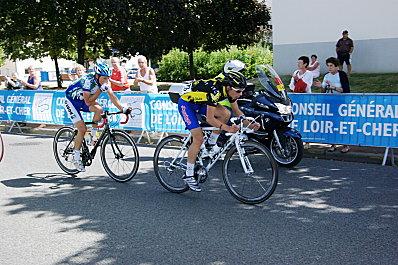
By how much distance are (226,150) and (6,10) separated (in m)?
20.2

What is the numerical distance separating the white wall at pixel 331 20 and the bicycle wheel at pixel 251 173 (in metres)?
15.1

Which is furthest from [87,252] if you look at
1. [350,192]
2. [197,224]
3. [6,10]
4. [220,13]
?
[220,13]

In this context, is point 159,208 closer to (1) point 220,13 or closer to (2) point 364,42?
(2) point 364,42

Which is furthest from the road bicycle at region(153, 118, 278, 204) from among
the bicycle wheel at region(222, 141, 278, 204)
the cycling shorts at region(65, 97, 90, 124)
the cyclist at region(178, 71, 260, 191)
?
the cycling shorts at region(65, 97, 90, 124)

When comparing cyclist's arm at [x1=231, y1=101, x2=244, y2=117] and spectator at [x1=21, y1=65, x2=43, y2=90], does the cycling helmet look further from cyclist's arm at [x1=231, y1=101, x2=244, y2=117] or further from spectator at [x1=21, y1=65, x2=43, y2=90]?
spectator at [x1=21, y1=65, x2=43, y2=90]

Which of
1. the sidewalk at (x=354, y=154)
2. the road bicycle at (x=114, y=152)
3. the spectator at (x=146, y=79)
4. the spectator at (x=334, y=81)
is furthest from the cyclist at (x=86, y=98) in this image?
the spectator at (x=334, y=81)

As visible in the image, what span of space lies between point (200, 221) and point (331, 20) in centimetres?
1671

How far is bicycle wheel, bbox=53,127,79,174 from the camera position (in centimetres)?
810

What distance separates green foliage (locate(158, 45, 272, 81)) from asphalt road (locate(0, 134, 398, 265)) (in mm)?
27443

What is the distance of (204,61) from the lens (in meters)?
35.6

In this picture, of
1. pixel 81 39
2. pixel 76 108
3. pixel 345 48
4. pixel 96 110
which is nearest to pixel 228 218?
pixel 96 110

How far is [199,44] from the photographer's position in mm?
28797

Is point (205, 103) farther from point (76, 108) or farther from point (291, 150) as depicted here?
point (291, 150)

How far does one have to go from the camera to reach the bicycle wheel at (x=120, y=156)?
7.40 m
